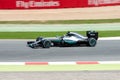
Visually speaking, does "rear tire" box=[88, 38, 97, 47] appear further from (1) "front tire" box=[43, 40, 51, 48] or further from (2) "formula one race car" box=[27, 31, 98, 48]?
(1) "front tire" box=[43, 40, 51, 48]

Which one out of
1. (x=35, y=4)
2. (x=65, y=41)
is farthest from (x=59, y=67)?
(x=35, y=4)

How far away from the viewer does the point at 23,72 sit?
973 cm

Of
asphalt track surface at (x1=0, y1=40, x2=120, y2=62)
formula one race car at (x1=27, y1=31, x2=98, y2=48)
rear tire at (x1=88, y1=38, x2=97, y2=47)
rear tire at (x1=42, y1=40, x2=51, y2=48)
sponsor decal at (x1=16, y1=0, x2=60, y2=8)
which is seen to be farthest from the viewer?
sponsor decal at (x1=16, y1=0, x2=60, y2=8)

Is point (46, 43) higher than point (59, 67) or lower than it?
lower

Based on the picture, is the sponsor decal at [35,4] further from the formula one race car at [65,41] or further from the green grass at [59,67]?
the green grass at [59,67]

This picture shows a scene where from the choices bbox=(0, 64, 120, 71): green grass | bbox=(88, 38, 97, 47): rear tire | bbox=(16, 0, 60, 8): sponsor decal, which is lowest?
bbox=(16, 0, 60, 8): sponsor decal

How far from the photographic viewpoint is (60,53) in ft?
46.5

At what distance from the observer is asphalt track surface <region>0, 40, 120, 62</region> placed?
41.7 ft

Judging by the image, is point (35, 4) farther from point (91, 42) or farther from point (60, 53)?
point (60, 53)

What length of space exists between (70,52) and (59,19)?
16406mm

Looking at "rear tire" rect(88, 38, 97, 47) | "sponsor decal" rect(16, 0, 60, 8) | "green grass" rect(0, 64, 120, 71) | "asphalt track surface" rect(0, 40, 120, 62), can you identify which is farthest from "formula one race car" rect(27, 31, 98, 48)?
"sponsor decal" rect(16, 0, 60, 8)

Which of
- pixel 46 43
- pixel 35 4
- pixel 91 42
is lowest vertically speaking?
pixel 35 4

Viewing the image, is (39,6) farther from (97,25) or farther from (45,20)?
(97,25)

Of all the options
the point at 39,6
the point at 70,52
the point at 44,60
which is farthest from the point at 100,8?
the point at 44,60
